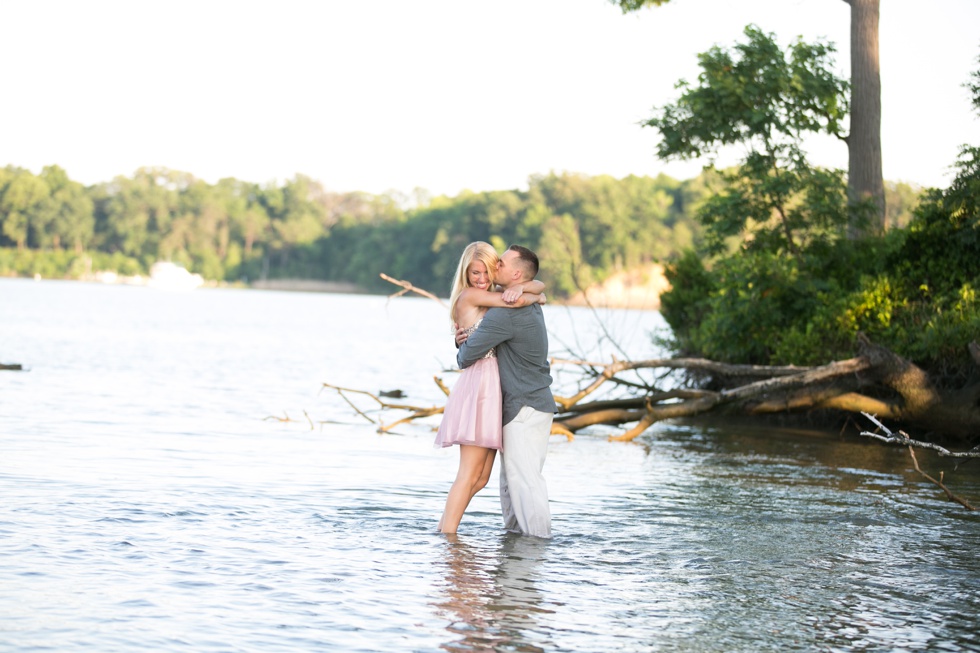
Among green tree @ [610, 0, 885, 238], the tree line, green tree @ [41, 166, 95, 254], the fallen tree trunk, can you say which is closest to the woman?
the fallen tree trunk

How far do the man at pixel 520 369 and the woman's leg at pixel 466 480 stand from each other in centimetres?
16

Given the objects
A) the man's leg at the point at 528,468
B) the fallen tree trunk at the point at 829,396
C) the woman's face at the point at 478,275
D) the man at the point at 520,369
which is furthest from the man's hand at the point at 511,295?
the fallen tree trunk at the point at 829,396

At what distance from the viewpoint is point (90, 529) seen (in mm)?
8500

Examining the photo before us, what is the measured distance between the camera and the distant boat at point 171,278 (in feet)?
504

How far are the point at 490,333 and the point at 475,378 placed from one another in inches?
16.4

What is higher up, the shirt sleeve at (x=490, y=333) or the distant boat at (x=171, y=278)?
the distant boat at (x=171, y=278)

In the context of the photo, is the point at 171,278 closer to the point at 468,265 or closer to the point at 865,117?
the point at 865,117

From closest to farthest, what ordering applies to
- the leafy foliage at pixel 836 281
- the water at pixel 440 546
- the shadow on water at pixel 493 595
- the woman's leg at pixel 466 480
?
the shadow on water at pixel 493 595, the water at pixel 440 546, the woman's leg at pixel 466 480, the leafy foliage at pixel 836 281

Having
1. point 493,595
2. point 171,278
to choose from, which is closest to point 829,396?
point 493,595

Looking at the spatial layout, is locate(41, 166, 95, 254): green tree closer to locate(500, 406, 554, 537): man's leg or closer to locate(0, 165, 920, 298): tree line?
locate(0, 165, 920, 298): tree line

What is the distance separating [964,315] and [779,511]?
6.65 m

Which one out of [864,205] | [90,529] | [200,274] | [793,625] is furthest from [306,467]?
[200,274]

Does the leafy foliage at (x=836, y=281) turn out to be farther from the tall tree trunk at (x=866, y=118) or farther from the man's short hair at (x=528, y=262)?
the man's short hair at (x=528, y=262)

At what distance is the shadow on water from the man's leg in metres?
0.16
